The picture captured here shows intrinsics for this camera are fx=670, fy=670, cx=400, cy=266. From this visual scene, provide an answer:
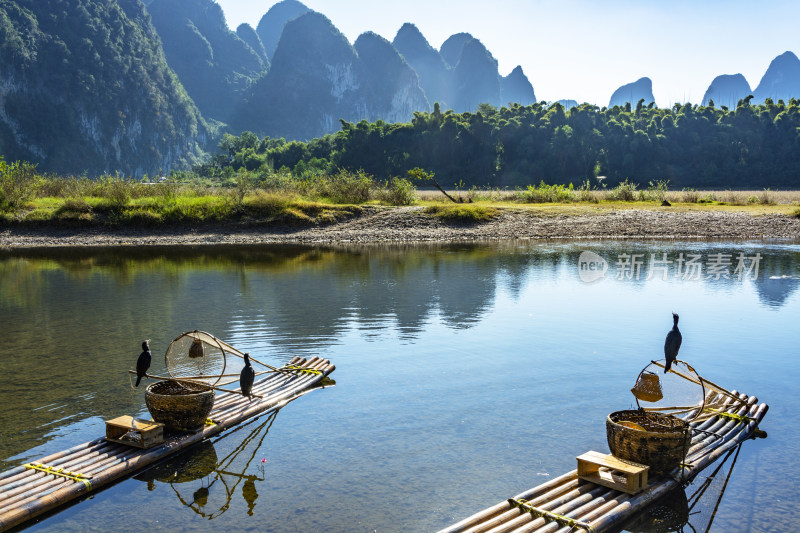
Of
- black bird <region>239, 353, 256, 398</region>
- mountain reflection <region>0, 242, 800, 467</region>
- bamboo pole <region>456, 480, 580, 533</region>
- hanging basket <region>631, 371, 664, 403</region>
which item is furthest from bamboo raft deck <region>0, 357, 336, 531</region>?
hanging basket <region>631, 371, 664, 403</region>

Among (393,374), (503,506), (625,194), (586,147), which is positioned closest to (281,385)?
(393,374)

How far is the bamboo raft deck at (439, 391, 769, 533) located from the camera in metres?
5.18

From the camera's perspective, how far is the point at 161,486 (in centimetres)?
638

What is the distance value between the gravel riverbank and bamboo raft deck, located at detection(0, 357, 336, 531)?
21574 millimetres

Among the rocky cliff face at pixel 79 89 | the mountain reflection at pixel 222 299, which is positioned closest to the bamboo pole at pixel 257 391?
the mountain reflection at pixel 222 299

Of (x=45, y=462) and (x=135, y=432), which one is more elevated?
(x=135, y=432)

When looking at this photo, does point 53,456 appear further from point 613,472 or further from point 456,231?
point 456,231

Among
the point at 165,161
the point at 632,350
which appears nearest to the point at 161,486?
the point at 632,350

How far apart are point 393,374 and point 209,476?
372 cm

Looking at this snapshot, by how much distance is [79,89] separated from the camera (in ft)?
351

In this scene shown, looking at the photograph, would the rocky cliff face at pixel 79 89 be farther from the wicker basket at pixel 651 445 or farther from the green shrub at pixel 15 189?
the wicker basket at pixel 651 445

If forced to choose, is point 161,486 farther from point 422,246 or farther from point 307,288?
point 422,246

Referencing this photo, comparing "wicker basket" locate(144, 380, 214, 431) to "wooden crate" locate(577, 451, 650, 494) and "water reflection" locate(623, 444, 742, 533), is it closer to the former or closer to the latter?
"wooden crate" locate(577, 451, 650, 494)

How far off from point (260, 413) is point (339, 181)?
2806cm
